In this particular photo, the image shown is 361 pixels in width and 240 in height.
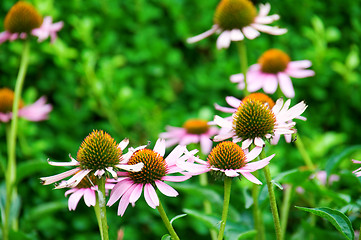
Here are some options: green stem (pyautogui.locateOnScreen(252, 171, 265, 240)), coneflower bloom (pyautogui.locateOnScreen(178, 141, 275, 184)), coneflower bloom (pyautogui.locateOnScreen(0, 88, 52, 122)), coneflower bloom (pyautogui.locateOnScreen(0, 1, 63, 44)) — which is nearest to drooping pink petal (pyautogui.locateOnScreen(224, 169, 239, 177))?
coneflower bloom (pyautogui.locateOnScreen(178, 141, 275, 184))

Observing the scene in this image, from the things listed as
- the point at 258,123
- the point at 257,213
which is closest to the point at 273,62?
the point at 257,213

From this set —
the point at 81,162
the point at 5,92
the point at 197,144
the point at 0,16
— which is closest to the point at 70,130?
the point at 5,92

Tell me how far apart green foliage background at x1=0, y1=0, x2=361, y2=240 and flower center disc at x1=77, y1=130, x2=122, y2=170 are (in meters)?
1.18

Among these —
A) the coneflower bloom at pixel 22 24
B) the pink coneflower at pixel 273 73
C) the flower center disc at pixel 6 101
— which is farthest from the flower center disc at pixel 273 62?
the flower center disc at pixel 6 101

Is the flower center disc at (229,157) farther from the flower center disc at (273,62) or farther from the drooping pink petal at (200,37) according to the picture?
the flower center disc at (273,62)

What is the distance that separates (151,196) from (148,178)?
58 mm

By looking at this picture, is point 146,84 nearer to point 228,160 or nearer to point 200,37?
point 200,37

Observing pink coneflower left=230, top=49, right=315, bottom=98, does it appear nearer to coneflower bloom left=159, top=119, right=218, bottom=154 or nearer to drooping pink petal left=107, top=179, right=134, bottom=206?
coneflower bloom left=159, top=119, right=218, bottom=154

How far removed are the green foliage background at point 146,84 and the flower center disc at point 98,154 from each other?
46.3 inches

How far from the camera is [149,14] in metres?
2.54

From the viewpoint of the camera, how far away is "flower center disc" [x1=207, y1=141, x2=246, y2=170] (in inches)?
34.9

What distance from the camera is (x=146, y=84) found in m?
2.65

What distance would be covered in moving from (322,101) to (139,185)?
2280 millimetres

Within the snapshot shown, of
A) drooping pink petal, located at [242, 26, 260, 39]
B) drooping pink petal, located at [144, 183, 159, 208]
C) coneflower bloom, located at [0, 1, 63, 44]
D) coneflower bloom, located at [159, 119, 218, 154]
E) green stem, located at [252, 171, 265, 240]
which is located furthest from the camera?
coneflower bloom, located at [159, 119, 218, 154]
